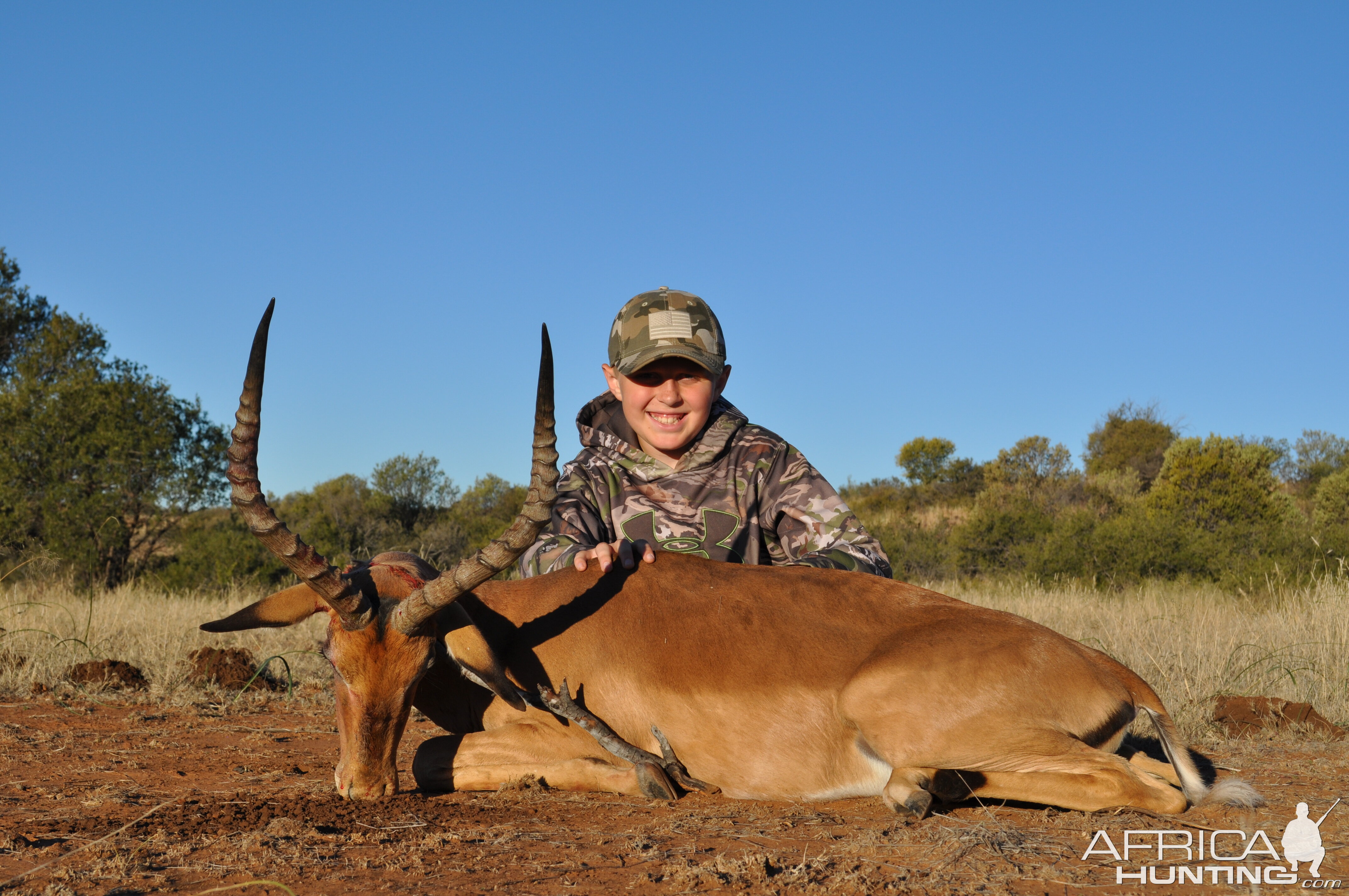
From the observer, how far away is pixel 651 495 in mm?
6898

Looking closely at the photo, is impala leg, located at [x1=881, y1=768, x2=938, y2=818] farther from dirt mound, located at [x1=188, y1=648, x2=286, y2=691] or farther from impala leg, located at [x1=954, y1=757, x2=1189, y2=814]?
dirt mound, located at [x1=188, y1=648, x2=286, y2=691]

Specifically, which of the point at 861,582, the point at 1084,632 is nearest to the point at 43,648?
the point at 861,582

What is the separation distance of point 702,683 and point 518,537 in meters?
1.14

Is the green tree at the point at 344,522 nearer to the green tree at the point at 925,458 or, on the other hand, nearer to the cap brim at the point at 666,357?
the cap brim at the point at 666,357

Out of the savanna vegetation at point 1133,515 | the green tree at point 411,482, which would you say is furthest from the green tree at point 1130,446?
the green tree at point 411,482

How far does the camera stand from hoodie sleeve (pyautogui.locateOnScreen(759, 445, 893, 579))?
21.0 ft

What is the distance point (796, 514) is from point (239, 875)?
399 cm

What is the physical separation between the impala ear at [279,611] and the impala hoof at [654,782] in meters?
1.68

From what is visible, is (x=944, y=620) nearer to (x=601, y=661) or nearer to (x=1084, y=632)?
(x=601, y=661)

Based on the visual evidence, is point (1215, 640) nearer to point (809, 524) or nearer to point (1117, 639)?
point (1117, 639)

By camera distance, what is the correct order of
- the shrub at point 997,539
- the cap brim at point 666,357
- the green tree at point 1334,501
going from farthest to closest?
the green tree at point 1334,501, the shrub at point 997,539, the cap brim at point 666,357

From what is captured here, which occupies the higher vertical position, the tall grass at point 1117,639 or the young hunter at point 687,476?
the young hunter at point 687,476

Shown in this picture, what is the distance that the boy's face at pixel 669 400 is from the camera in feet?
22.3

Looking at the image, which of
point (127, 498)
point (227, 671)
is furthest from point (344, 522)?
point (227, 671)
